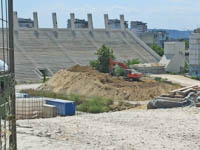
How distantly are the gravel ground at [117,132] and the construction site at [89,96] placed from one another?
0.08 feet

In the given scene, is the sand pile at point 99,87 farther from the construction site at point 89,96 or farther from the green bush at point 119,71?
the green bush at point 119,71

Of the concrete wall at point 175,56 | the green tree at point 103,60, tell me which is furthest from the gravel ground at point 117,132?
the concrete wall at point 175,56

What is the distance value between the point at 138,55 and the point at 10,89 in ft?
152

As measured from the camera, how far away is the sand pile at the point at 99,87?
26.1 m

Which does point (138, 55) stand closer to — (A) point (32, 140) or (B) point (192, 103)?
(B) point (192, 103)

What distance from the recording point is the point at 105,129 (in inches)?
483

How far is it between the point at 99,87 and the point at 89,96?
1172 millimetres

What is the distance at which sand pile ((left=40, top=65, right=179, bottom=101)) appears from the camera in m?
26.1

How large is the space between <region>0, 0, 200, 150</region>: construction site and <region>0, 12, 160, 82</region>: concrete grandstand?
12cm

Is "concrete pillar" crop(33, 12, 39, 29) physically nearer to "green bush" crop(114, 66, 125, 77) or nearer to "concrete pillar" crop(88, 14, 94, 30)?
"concrete pillar" crop(88, 14, 94, 30)

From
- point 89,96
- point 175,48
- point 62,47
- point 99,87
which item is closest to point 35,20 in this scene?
point 62,47

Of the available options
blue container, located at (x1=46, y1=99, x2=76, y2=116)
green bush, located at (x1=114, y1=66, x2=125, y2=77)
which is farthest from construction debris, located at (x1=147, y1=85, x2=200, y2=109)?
green bush, located at (x1=114, y1=66, x2=125, y2=77)

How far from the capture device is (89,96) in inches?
1035

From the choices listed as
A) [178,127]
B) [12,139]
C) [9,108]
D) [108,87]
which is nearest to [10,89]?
[9,108]
